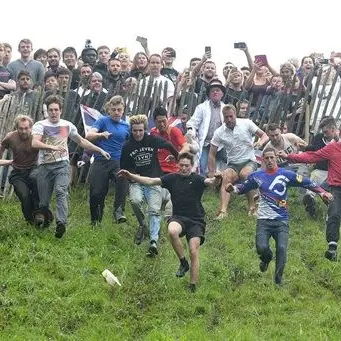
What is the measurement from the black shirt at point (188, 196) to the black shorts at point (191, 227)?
7 centimetres

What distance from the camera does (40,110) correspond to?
1229cm

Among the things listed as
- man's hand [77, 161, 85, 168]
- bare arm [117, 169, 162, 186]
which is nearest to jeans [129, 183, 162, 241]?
bare arm [117, 169, 162, 186]

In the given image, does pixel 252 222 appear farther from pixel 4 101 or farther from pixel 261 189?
pixel 4 101

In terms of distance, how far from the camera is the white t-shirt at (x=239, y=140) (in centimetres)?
1158

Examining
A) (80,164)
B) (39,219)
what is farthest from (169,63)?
(39,219)

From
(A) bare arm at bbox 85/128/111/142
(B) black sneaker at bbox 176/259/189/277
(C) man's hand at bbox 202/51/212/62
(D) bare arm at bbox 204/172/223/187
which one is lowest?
(B) black sneaker at bbox 176/259/189/277

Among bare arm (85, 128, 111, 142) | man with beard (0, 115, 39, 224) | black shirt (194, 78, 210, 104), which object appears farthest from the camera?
black shirt (194, 78, 210, 104)

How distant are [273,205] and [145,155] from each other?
2050 millimetres

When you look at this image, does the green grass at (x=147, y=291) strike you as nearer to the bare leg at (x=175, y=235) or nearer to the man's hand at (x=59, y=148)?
the bare leg at (x=175, y=235)

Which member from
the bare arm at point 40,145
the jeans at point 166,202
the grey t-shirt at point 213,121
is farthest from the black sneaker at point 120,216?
the grey t-shirt at point 213,121

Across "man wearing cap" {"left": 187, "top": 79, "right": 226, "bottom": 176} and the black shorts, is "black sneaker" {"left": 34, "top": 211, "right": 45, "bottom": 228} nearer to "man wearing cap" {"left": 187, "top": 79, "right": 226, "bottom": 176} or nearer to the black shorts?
the black shorts

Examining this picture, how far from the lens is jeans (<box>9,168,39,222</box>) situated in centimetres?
955

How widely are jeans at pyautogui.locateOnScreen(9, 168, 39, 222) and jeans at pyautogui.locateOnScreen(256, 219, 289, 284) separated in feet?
10.4

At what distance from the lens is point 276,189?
8828mm
